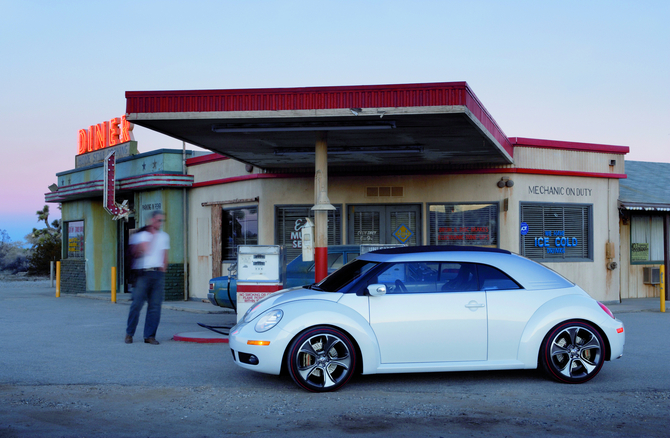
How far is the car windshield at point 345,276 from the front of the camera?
22.3 ft

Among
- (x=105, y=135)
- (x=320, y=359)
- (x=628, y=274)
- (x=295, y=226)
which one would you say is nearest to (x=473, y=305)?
(x=320, y=359)

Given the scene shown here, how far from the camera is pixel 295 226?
16.3 meters

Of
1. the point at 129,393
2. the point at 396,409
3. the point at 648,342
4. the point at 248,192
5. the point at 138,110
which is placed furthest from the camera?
the point at 248,192

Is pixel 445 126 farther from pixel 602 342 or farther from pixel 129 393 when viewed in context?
pixel 129 393

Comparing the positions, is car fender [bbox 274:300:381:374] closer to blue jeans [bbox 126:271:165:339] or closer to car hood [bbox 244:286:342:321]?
car hood [bbox 244:286:342:321]

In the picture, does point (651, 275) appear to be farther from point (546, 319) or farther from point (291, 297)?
point (291, 297)

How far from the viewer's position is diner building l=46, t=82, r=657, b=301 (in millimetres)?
10195

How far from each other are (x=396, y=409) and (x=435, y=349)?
964 millimetres

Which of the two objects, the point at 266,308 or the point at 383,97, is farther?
the point at 383,97

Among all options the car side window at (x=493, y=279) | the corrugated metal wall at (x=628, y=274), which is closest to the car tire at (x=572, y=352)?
the car side window at (x=493, y=279)

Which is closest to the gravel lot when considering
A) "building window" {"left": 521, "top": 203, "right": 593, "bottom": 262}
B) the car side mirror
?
the car side mirror

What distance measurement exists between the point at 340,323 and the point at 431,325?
0.91 metres

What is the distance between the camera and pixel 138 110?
1019 cm

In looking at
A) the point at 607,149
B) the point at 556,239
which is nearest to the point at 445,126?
the point at 556,239
